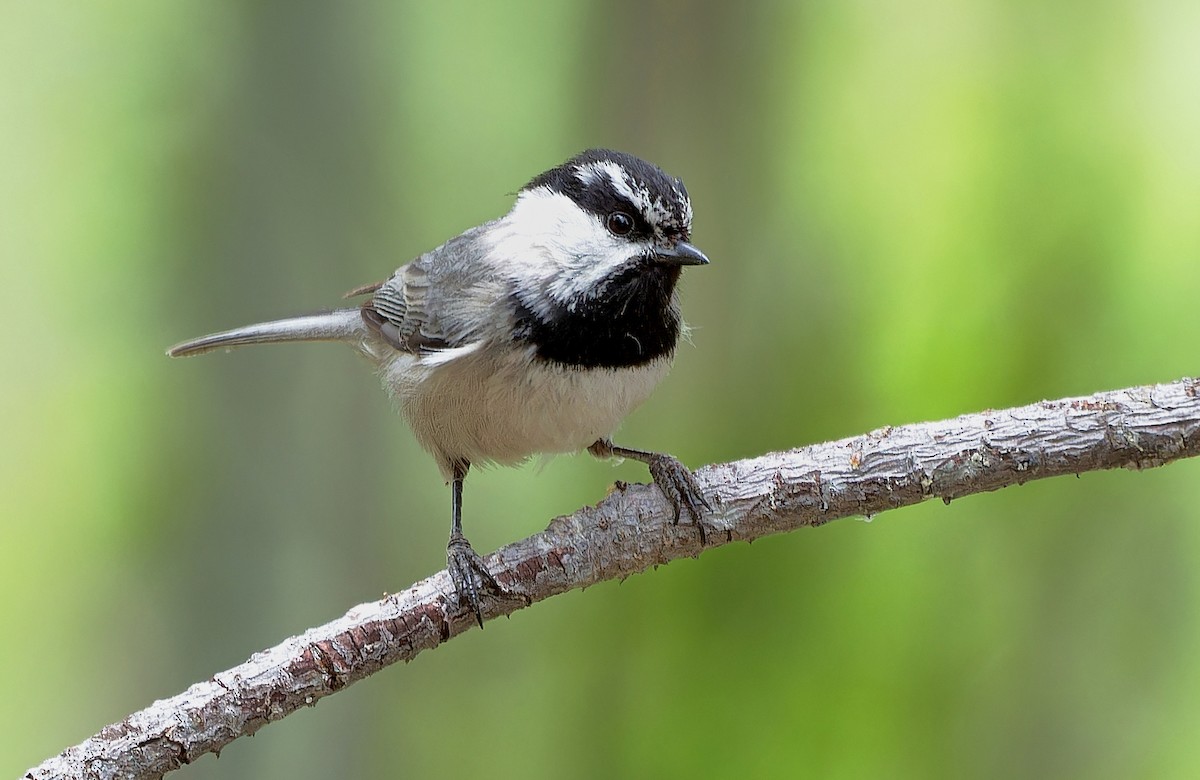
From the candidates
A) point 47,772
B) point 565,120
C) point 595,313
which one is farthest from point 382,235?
point 47,772

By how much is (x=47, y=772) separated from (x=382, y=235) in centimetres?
172

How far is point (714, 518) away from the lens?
1545mm

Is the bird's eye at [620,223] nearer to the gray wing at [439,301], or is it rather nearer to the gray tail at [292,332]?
the gray wing at [439,301]

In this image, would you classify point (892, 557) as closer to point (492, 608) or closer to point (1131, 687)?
point (1131, 687)

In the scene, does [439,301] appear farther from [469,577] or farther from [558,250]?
[469,577]

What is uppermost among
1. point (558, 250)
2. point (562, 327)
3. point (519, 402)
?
point (558, 250)

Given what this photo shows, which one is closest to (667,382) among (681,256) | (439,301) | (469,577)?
(439,301)

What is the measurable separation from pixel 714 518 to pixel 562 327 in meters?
0.40

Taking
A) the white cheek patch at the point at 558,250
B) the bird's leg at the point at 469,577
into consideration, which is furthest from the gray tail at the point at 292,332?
Result: the bird's leg at the point at 469,577

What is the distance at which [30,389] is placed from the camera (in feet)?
8.81

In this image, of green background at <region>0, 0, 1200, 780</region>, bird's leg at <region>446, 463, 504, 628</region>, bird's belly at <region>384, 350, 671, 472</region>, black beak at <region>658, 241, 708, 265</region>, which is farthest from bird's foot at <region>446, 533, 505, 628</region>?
green background at <region>0, 0, 1200, 780</region>

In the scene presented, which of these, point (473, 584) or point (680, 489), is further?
point (680, 489)

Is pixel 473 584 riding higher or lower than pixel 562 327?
lower

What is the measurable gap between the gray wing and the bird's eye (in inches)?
8.7
